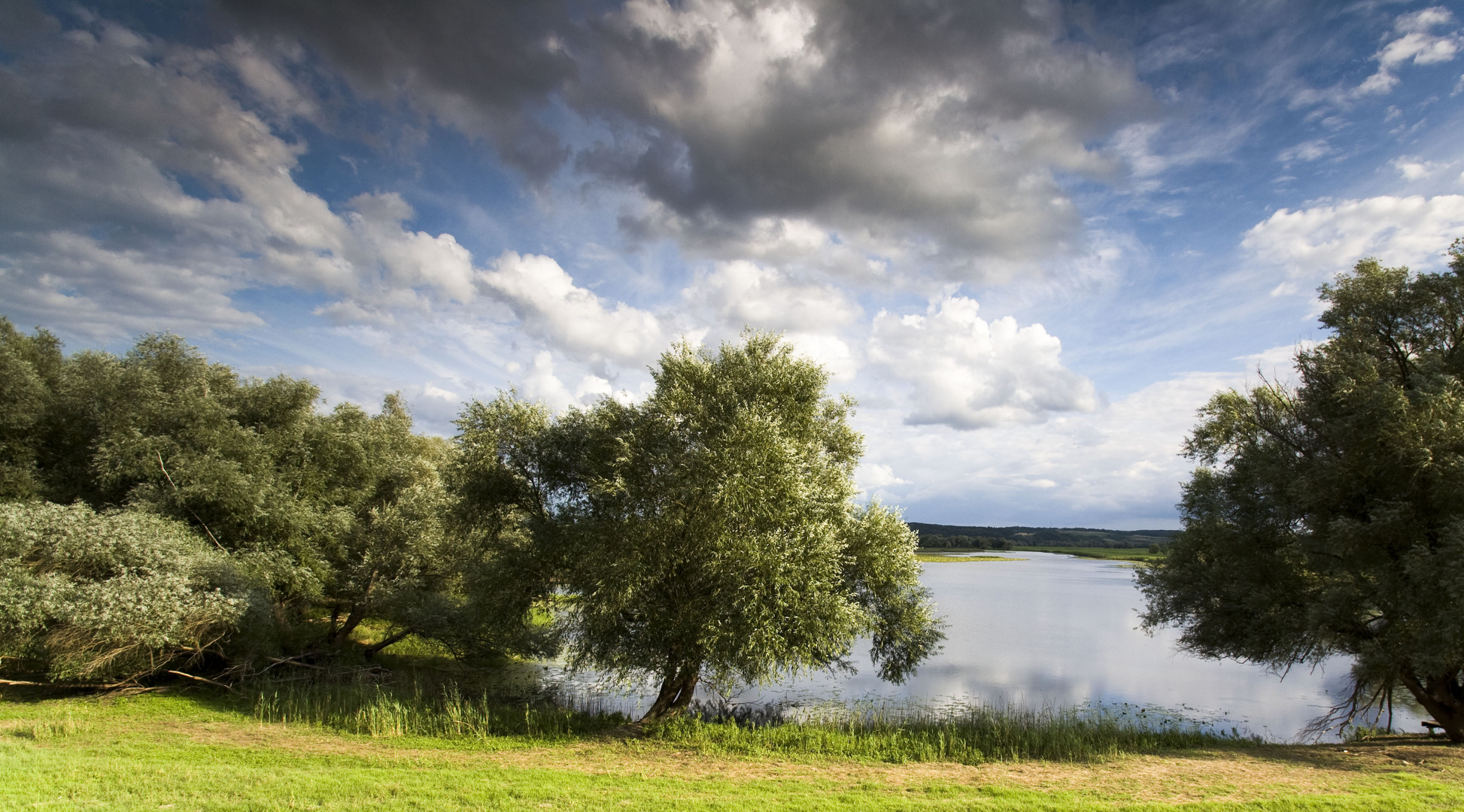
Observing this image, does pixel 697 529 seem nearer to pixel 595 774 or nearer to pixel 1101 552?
pixel 595 774

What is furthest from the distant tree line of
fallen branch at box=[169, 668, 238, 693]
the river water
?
fallen branch at box=[169, 668, 238, 693]

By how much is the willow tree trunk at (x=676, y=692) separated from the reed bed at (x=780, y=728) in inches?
21.3

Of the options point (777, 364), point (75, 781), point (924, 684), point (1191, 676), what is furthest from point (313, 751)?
point (1191, 676)

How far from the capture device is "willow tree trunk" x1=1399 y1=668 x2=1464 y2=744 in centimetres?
1889

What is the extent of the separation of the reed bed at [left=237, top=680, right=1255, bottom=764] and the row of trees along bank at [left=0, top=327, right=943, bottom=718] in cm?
178

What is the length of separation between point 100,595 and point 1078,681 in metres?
37.6

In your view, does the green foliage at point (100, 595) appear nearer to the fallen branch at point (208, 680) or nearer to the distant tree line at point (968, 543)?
the fallen branch at point (208, 680)

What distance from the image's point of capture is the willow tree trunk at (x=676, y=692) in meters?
19.6

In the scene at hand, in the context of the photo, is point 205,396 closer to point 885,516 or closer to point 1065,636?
point 885,516

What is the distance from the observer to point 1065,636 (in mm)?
42719

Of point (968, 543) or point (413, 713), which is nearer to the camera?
point (413, 713)

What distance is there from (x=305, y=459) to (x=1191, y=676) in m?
45.6

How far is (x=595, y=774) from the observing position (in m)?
14.0

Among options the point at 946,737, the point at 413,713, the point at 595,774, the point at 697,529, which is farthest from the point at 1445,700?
the point at 413,713
